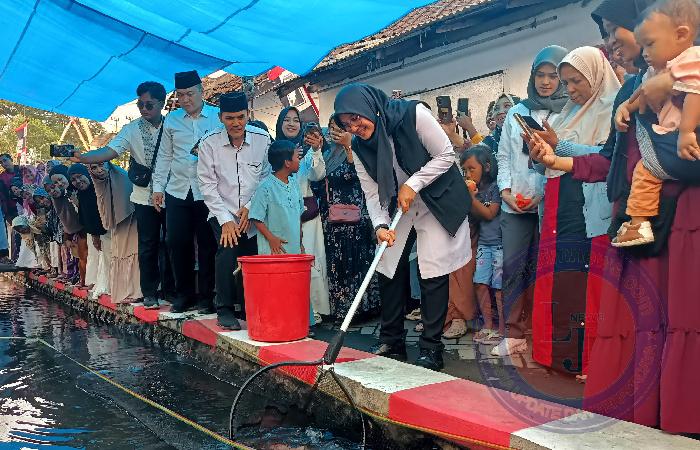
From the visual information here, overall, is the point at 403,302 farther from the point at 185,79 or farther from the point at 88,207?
the point at 88,207

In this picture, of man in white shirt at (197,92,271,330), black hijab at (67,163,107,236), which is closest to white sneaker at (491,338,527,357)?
man in white shirt at (197,92,271,330)

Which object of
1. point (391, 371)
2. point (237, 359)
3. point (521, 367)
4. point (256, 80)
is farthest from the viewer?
point (256, 80)

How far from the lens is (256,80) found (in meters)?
13.1

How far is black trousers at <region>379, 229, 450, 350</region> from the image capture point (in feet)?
11.4

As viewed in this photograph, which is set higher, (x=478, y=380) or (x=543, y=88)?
(x=543, y=88)

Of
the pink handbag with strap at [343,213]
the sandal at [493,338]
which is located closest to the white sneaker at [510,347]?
the sandal at [493,338]

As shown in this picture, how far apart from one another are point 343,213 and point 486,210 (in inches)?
50.8

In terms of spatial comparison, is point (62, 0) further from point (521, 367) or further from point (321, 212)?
point (521, 367)

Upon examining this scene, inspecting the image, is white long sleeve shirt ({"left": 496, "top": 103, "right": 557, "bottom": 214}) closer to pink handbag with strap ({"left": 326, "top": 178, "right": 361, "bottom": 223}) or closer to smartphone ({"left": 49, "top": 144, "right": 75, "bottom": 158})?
pink handbag with strap ({"left": 326, "top": 178, "right": 361, "bottom": 223})

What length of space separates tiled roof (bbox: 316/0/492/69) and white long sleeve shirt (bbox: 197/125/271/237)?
132 inches

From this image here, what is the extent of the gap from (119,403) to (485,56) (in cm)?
662

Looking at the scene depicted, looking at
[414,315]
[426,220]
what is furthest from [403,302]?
[414,315]

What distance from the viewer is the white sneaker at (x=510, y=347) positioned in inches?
143

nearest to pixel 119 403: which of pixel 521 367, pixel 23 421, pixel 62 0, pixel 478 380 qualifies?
pixel 23 421
